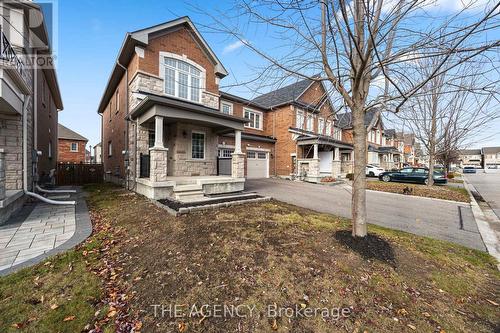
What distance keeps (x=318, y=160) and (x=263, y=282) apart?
16148mm

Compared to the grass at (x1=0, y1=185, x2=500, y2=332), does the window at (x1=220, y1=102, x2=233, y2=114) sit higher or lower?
higher

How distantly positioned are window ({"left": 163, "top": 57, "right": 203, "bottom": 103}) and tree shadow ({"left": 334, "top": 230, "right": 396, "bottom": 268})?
34.0ft

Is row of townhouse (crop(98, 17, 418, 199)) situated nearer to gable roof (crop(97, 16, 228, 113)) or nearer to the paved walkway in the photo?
gable roof (crop(97, 16, 228, 113))

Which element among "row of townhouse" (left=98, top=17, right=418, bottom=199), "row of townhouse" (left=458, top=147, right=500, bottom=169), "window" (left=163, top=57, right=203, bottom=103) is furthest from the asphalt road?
"row of townhouse" (left=458, top=147, right=500, bottom=169)

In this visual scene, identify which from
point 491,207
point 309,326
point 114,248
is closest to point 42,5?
point 114,248

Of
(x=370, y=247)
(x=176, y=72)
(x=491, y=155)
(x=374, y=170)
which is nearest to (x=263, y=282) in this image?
(x=370, y=247)

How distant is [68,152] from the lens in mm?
28562

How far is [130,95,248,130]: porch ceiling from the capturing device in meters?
8.01

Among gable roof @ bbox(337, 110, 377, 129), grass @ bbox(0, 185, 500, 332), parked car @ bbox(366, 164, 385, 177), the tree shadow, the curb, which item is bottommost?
the curb

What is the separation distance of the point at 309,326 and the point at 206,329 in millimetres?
1164

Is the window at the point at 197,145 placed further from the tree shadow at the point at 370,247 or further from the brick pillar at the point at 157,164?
the tree shadow at the point at 370,247

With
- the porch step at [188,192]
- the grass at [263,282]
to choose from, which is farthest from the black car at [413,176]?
the porch step at [188,192]

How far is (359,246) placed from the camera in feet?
12.7

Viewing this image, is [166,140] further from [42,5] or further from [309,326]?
[309,326]
